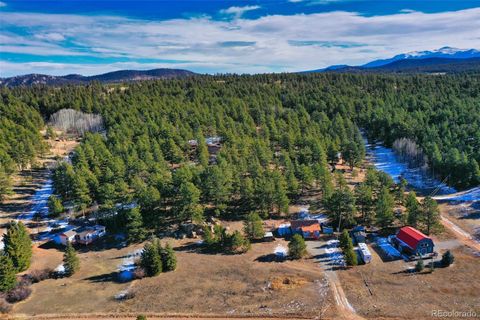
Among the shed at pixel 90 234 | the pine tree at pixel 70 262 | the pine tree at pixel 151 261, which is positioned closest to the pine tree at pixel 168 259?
the pine tree at pixel 151 261

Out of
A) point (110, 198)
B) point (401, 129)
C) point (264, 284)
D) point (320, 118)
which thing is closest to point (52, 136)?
point (110, 198)

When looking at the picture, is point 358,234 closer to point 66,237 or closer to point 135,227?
point 135,227

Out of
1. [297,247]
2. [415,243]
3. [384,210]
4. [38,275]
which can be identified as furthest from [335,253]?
[38,275]

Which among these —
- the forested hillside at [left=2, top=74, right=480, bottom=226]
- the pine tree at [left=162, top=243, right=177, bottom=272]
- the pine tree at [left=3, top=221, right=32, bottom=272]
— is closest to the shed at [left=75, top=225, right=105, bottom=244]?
the forested hillside at [left=2, top=74, right=480, bottom=226]

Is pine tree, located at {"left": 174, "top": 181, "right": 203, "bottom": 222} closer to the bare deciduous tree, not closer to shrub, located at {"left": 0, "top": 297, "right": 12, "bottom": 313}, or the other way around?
shrub, located at {"left": 0, "top": 297, "right": 12, "bottom": 313}

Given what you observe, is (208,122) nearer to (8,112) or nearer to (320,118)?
(320,118)
